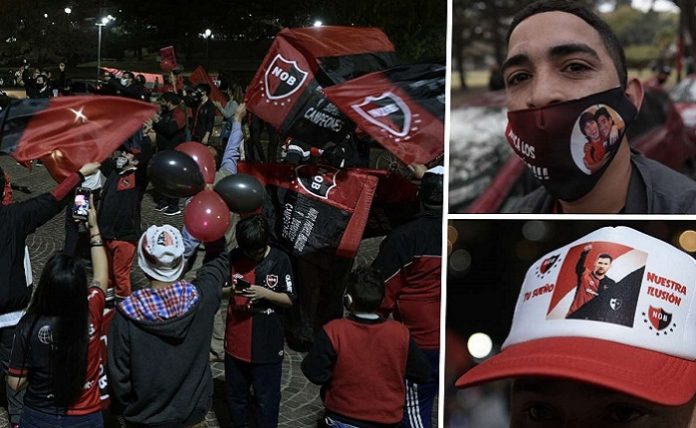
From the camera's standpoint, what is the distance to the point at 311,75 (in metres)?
4.20

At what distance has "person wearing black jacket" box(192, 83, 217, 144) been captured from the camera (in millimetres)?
9555

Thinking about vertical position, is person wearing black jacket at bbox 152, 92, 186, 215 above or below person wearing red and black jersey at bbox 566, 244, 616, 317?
below

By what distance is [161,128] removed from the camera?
893 centimetres

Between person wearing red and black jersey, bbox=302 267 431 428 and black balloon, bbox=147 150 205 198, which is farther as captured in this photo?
black balloon, bbox=147 150 205 198

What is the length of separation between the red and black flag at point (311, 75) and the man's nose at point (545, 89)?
170 centimetres

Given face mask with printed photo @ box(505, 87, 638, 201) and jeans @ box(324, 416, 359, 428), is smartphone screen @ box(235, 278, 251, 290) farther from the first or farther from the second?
face mask with printed photo @ box(505, 87, 638, 201)

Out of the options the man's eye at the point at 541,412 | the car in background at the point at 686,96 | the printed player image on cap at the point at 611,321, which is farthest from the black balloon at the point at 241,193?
the car in background at the point at 686,96

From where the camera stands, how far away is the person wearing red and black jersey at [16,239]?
12.2 ft

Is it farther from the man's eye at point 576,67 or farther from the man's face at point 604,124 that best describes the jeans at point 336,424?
the man's eye at point 576,67

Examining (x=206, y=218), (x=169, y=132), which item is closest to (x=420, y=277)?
(x=206, y=218)

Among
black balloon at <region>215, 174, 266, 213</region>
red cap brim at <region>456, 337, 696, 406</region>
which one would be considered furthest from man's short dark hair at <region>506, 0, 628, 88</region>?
black balloon at <region>215, 174, 266, 213</region>

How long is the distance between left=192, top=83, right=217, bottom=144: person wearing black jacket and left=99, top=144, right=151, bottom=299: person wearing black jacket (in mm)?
4126

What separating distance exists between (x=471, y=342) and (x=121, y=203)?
3.27m

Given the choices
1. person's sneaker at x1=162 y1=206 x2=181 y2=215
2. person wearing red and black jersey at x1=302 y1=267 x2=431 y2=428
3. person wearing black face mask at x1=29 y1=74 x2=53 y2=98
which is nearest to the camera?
person wearing red and black jersey at x1=302 y1=267 x2=431 y2=428
